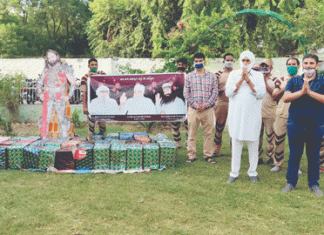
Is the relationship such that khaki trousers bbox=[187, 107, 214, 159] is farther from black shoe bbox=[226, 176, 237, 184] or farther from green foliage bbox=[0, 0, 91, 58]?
green foliage bbox=[0, 0, 91, 58]

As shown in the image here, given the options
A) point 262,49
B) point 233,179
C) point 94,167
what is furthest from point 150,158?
point 262,49

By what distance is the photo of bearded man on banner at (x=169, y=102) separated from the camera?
6.94 meters

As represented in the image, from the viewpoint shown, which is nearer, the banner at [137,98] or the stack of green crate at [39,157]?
the stack of green crate at [39,157]

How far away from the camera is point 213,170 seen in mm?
5730

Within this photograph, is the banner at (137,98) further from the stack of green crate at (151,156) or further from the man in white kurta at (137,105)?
the stack of green crate at (151,156)

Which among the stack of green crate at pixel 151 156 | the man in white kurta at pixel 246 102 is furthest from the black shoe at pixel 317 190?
the stack of green crate at pixel 151 156

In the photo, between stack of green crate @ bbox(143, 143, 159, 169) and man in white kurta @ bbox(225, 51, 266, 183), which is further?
stack of green crate @ bbox(143, 143, 159, 169)

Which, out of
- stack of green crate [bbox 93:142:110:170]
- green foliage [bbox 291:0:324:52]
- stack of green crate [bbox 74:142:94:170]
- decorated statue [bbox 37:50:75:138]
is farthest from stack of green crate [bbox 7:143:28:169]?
green foliage [bbox 291:0:324:52]

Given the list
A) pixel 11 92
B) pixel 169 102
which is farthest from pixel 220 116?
pixel 11 92

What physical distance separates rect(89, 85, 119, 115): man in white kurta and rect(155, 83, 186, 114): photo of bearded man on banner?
90 centimetres

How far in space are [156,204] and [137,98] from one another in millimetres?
3268

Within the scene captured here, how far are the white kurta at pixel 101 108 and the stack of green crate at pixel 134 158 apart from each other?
1569 millimetres

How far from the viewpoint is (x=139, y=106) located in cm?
702

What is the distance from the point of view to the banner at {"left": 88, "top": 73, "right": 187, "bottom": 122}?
696cm
